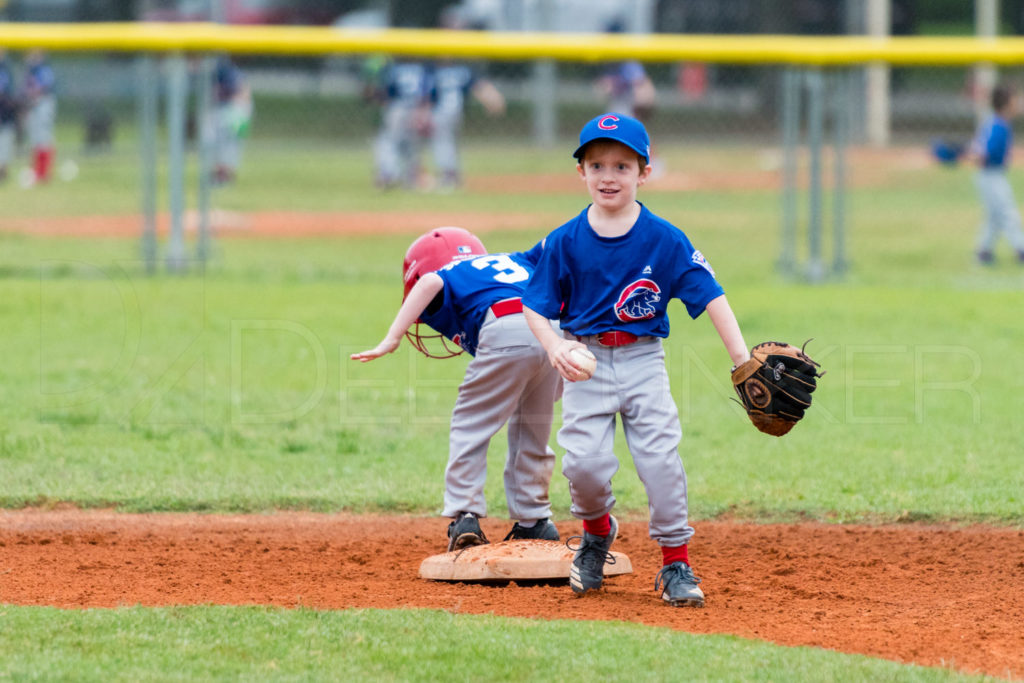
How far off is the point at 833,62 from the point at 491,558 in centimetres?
821

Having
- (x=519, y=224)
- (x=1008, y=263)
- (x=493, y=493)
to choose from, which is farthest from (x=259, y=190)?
(x=493, y=493)

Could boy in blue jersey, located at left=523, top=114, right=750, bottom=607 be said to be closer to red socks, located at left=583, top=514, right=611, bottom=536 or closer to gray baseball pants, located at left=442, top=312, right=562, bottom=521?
red socks, located at left=583, top=514, right=611, bottom=536

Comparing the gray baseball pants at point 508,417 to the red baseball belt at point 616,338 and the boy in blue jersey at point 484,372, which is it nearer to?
the boy in blue jersey at point 484,372

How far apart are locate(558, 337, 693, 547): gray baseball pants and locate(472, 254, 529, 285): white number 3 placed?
632 millimetres

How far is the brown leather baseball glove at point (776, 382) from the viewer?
168 inches

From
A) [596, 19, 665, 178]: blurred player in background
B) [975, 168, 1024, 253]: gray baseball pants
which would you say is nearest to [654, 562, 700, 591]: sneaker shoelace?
[975, 168, 1024, 253]: gray baseball pants

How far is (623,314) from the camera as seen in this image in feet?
14.1

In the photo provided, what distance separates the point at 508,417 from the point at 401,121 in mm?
13237

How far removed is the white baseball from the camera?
13.4 feet

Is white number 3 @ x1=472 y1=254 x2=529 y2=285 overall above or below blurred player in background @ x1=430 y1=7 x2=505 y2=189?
below

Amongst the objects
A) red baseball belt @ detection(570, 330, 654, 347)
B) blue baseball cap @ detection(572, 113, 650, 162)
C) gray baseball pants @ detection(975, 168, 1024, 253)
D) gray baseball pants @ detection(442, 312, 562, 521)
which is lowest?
gray baseball pants @ detection(442, 312, 562, 521)

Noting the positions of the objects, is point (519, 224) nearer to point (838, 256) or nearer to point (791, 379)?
point (838, 256)

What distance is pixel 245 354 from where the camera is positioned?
8.99 metres

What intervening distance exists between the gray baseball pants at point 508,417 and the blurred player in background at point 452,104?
485 inches
